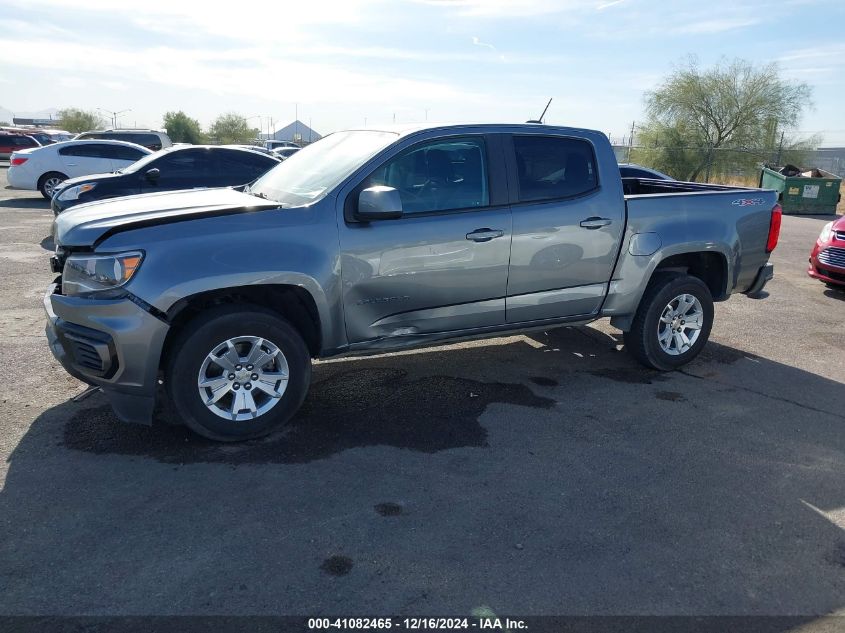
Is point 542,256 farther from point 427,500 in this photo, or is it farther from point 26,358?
point 26,358

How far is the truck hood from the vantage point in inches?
159

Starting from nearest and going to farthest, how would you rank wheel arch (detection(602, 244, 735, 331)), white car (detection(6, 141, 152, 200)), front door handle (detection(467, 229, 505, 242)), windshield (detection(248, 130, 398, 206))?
1. windshield (detection(248, 130, 398, 206))
2. front door handle (detection(467, 229, 505, 242))
3. wheel arch (detection(602, 244, 735, 331))
4. white car (detection(6, 141, 152, 200))

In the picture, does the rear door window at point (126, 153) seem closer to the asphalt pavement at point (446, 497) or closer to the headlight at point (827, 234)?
the asphalt pavement at point (446, 497)

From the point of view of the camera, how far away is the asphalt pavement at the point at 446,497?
2.98 m

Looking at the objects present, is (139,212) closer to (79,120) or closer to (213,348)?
(213,348)

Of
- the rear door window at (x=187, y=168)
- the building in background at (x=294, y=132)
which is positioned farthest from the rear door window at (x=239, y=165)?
the building in background at (x=294, y=132)

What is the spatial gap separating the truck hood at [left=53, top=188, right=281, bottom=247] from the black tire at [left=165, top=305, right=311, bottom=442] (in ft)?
1.97

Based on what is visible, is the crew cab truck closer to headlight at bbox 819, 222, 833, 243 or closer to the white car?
headlight at bbox 819, 222, 833, 243

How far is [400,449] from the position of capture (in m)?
4.31

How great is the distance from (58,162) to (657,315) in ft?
52.1

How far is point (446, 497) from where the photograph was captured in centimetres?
375

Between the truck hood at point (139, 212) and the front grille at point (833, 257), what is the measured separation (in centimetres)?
761

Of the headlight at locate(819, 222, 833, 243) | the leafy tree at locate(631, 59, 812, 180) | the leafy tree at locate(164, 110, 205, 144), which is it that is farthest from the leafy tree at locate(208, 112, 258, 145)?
the headlight at locate(819, 222, 833, 243)

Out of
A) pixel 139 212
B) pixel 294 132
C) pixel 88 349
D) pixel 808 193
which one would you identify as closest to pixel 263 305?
pixel 139 212
